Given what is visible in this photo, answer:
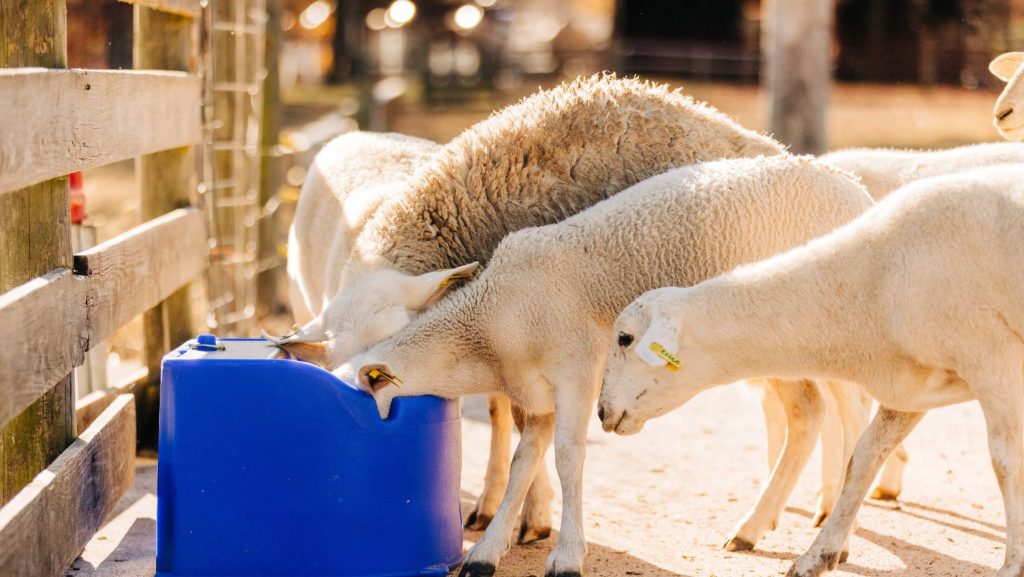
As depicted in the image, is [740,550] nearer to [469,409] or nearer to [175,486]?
[175,486]

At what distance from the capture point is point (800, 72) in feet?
36.8

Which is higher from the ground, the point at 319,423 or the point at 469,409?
the point at 319,423

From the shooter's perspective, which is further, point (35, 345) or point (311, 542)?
point (311, 542)

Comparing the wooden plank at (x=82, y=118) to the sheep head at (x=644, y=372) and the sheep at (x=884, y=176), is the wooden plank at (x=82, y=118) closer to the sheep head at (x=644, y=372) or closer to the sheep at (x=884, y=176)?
the sheep head at (x=644, y=372)

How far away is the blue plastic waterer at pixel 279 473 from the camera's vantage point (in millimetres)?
4273

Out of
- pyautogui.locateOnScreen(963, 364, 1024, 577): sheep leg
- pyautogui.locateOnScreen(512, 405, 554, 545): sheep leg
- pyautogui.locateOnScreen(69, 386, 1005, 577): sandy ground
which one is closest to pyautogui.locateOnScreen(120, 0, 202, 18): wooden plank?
pyautogui.locateOnScreen(69, 386, 1005, 577): sandy ground

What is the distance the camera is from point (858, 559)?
16.0 ft

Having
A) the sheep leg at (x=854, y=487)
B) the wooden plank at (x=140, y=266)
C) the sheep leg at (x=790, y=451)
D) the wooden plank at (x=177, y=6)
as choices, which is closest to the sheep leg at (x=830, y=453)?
the sheep leg at (x=790, y=451)

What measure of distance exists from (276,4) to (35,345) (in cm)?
620

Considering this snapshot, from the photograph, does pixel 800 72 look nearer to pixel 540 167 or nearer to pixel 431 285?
pixel 540 167

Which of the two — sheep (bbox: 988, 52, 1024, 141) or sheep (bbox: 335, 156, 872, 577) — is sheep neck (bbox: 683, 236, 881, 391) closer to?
sheep (bbox: 335, 156, 872, 577)

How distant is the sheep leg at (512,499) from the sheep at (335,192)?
129 cm

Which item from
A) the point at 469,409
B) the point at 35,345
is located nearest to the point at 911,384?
the point at 35,345

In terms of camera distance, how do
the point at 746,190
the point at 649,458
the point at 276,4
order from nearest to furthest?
the point at 746,190 < the point at 649,458 < the point at 276,4
